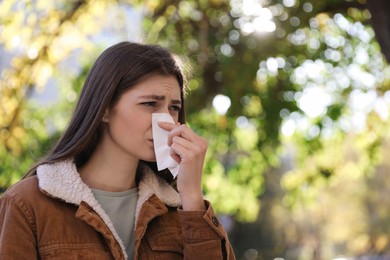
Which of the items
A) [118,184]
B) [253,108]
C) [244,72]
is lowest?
[253,108]

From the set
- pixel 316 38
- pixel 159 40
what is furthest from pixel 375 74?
pixel 159 40

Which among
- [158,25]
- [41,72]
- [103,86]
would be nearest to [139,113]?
[103,86]

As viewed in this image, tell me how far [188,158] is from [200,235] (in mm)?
248

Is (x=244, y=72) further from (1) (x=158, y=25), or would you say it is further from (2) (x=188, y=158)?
(2) (x=188, y=158)

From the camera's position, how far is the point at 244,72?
7.65 metres

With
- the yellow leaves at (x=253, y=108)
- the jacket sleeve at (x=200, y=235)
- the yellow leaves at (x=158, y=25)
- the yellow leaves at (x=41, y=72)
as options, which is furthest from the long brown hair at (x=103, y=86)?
the yellow leaves at (x=253, y=108)

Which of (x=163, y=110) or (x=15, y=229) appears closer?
(x=15, y=229)

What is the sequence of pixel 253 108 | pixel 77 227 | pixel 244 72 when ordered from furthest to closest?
pixel 253 108
pixel 244 72
pixel 77 227

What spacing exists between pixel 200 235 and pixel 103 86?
1.88 feet

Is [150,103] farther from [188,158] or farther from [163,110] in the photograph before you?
[188,158]

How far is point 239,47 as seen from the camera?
789 cm

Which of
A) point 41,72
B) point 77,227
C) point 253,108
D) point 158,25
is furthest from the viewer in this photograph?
point 253,108

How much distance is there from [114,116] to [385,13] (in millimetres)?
4170

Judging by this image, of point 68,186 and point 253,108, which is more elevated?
point 68,186
